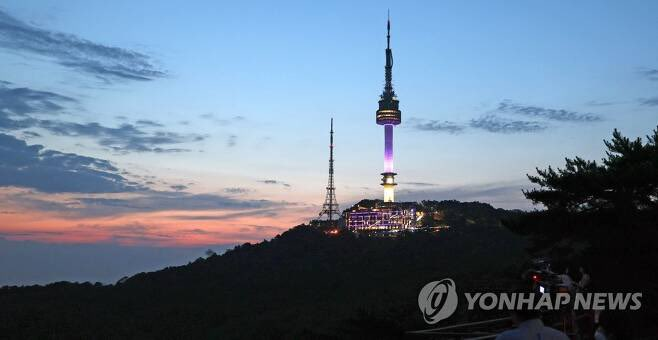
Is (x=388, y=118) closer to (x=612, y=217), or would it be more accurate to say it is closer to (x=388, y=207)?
(x=388, y=207)

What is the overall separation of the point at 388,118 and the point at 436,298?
12769 centimetres

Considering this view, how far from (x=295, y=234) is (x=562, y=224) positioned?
11311 cm

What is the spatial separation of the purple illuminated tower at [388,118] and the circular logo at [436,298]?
121493mm

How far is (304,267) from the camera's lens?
105 meters

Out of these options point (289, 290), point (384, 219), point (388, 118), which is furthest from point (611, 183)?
point (388, 118)

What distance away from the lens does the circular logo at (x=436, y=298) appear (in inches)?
462

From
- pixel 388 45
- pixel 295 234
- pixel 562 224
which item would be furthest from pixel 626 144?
pixel 388 45

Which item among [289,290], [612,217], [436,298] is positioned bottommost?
[289,290]

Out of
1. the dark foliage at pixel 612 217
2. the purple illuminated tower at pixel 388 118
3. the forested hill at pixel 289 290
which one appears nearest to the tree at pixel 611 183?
the dark foliage at pixel 612 217

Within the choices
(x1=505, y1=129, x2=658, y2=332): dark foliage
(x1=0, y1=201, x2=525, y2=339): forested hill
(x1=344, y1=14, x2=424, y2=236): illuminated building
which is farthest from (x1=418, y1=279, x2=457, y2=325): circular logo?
(x1=344, y1=14, x2=424, y2=236): illuminated building

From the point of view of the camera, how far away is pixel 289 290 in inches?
3194

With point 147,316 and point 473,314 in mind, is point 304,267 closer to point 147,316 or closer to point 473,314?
point 147,316

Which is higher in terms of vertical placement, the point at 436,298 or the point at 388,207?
the point at 388,207

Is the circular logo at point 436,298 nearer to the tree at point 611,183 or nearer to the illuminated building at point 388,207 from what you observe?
the tree at point 611,183
